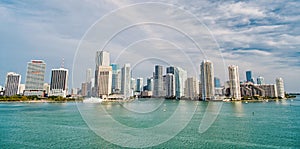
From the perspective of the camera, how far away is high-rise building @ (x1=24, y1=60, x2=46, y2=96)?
93775 millimetres

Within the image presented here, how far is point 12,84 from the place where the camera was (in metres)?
101

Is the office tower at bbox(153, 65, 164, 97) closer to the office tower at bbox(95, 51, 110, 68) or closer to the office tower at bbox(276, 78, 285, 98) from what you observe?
the office tower at bbox(95, 51, 110, 68)

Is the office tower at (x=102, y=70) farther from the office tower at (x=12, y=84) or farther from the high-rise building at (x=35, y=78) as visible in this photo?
the office tower at (x=12, y=84)

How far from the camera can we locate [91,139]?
14555 mm

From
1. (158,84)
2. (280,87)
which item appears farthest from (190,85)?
(280,87)

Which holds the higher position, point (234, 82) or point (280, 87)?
point (234, 82)

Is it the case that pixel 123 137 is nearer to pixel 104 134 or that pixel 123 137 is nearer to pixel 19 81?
pixel 104 134

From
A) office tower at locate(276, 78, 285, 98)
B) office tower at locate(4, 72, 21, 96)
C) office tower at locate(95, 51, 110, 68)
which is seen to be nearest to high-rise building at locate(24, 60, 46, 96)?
office tower at locate(4, 72, 21, 96)

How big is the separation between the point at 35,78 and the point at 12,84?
14892 mm

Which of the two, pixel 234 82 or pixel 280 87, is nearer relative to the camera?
pixel 234 82

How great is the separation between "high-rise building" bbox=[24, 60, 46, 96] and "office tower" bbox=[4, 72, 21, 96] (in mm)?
11431

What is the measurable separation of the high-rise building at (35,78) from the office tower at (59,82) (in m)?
8.80

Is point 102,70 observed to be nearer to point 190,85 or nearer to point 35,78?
point 190,85

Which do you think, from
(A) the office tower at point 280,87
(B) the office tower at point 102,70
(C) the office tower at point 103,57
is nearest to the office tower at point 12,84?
(B) the office tower at point 102,70
